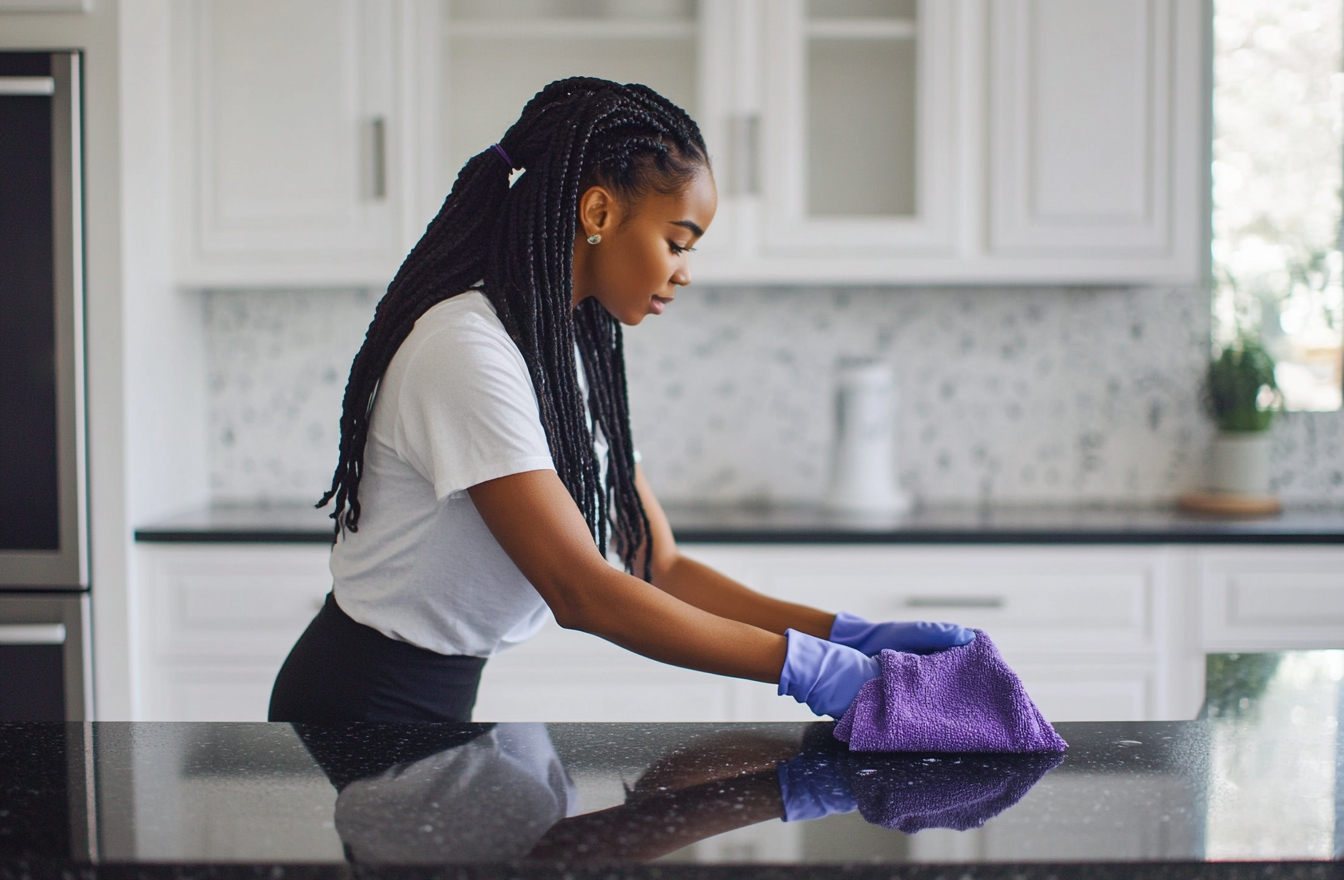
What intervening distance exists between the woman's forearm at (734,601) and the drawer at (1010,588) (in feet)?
2.22

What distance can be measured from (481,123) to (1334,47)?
193cm

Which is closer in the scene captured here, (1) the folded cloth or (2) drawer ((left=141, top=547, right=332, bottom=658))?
(1) the folded cloth

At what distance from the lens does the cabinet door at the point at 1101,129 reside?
2.11 m

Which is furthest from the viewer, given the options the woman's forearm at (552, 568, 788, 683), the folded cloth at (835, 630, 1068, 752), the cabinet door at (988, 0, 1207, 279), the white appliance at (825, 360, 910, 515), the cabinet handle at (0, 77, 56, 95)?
the white appliance at (825, 360, 910, 515)

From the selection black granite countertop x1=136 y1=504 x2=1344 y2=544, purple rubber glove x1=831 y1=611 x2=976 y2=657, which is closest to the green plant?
black granite countertop x1=136 y1=504 x2=1344 y2=544

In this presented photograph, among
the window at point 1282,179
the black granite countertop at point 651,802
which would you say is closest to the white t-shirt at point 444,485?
the black granite countertop at point 651,802

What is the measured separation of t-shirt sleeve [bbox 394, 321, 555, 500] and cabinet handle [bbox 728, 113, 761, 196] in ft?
4.22

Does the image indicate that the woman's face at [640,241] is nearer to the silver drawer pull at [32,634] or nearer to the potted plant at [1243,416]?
the silver drawer pull at [32,634]

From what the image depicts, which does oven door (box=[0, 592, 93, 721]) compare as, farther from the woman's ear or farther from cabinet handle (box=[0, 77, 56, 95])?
the woman's ear

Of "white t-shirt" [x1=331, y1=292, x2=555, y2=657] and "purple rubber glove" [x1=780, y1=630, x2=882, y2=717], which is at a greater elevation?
"white t-shirt" [x1=331, y1=292, x2=555, y2=657]

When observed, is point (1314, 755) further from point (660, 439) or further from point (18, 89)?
point (18, 89)

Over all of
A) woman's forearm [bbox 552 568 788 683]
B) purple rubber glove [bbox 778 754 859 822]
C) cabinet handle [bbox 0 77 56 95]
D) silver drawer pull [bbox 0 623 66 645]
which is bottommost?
silver drawer pull [bbox 0 623 66 645]

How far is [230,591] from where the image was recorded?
2018 millimetres

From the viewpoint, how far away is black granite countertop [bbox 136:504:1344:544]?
198cm
